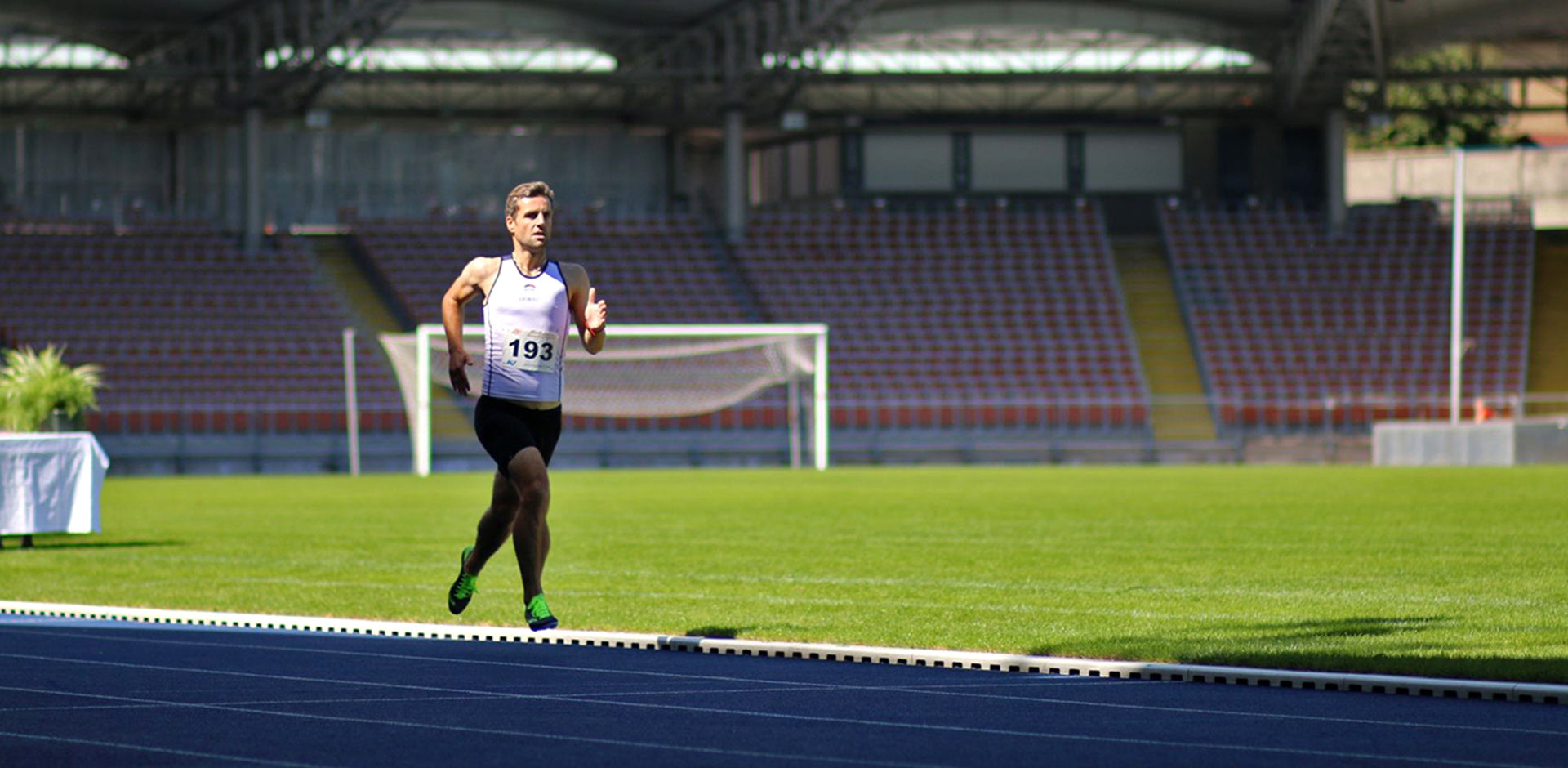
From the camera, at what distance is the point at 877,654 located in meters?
9.20

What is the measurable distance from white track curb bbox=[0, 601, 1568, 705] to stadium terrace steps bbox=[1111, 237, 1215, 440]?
1333 inches

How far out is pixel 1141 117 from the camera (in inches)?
2080

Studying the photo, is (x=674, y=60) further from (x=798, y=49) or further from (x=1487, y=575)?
(x=1487, y=575)

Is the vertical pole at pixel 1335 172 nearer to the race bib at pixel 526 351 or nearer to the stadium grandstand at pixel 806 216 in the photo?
the stadium grandstand at pixel 806 216

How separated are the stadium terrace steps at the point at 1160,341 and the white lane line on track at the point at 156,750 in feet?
124

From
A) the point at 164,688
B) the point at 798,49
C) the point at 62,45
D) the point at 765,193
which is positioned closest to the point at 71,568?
the point at 164,688

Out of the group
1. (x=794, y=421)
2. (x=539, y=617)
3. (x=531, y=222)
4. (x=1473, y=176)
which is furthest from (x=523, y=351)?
(x=1473, y=176)

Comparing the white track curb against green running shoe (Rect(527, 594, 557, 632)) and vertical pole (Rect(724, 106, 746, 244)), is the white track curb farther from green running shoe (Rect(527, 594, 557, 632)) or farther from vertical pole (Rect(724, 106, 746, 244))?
vertical pole (Rect(724, 106, 746, 244))

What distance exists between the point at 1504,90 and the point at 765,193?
67.4ft

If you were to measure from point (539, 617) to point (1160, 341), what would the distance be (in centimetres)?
3987

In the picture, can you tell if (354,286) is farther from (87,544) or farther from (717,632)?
(717,632)

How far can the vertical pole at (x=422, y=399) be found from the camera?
35.7m

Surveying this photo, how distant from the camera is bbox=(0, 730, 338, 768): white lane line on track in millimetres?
6340

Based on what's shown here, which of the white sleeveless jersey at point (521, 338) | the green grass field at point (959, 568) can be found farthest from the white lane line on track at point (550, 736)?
the green grass field at point (959, 568)
